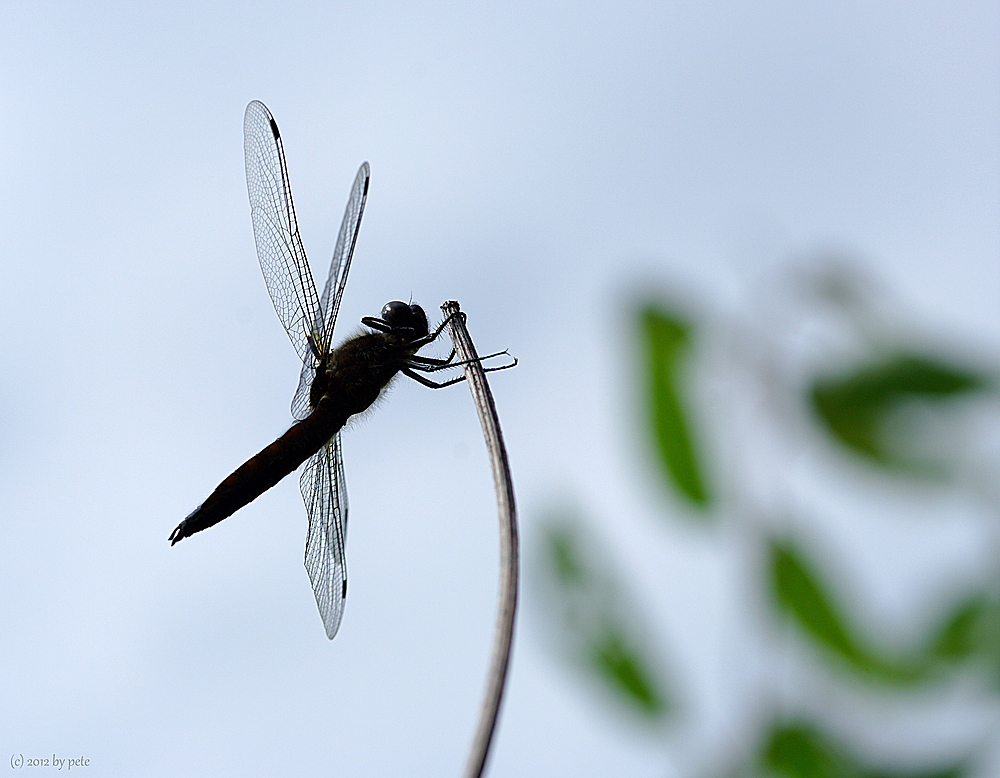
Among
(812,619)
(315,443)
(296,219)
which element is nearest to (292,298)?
(296,219)

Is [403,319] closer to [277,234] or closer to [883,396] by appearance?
[277,234]

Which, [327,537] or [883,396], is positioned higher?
[883,396]

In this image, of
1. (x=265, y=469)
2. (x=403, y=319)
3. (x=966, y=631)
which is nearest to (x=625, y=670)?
(x=966, y=631)

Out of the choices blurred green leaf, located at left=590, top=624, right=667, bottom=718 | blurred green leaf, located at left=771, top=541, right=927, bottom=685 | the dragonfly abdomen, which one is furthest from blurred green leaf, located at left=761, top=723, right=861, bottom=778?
the dragonfly abdomen

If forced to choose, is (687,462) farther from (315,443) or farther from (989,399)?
(315,443)

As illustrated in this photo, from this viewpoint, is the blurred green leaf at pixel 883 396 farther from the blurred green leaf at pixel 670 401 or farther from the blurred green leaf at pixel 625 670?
the blurred green leaf at pixel 625 670
